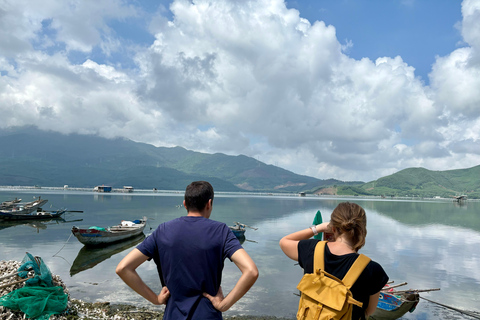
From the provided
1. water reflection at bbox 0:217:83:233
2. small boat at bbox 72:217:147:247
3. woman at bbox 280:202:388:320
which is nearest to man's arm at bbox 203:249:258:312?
woman at bbox 280:202:388:320

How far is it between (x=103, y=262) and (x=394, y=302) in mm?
19856

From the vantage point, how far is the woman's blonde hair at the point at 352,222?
3281 millimetres

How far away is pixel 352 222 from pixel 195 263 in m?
1.62

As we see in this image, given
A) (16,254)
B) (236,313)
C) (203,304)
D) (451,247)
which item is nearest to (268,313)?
(236,313)

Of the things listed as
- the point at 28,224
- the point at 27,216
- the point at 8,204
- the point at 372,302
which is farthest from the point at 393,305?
the point at 8,204

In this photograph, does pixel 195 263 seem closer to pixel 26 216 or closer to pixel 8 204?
pixel 26 216

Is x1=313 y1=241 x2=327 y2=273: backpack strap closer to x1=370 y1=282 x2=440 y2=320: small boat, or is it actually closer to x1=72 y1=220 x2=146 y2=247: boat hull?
x1=370 y1=282 x2=440 y2=320: small boat

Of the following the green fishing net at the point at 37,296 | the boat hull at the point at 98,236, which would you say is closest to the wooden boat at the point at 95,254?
the boat hull at the point at 98,236

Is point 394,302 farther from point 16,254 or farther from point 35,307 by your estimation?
point 16,254

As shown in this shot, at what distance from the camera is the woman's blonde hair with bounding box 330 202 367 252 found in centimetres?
328

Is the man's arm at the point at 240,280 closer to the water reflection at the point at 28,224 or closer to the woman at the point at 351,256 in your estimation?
the woman at the point at 351,256

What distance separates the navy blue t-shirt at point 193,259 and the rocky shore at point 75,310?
8636 mm

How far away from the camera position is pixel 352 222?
10.8ft

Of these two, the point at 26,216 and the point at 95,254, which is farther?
the point at 26,216
